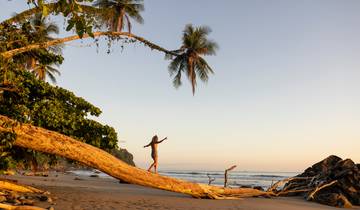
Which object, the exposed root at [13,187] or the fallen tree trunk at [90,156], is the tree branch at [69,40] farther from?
the exposed root at [13,187]

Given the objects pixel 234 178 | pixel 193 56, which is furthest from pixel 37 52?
pixel 234 178

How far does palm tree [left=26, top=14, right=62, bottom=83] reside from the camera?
42.5ft

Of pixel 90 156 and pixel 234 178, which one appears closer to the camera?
pixel 90 156

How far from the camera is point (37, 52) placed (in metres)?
13.8

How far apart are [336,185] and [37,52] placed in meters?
13.9

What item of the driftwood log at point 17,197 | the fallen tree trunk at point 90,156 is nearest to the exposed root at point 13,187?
the driftwood log at point 17,197

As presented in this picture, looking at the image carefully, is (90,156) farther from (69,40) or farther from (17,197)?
(69,40)

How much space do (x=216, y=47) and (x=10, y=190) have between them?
60.5ft

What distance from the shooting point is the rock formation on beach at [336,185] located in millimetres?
14984

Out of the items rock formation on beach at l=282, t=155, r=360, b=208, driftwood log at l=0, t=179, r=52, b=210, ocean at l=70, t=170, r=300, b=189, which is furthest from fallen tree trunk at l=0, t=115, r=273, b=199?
ocean at l=70, t=170, r=300, b=189

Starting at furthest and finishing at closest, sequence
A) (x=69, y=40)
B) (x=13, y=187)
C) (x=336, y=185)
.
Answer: (x=336, y=185) < (x=69, y=40) < (x=13, y=187)

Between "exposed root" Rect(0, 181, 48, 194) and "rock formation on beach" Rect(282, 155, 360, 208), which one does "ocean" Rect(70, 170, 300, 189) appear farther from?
"exposed root" Rect(0, 181, 48, 194)

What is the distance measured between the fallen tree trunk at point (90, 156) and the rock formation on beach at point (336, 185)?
5.05 metres

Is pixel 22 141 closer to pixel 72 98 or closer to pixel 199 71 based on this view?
pixel 72 98
